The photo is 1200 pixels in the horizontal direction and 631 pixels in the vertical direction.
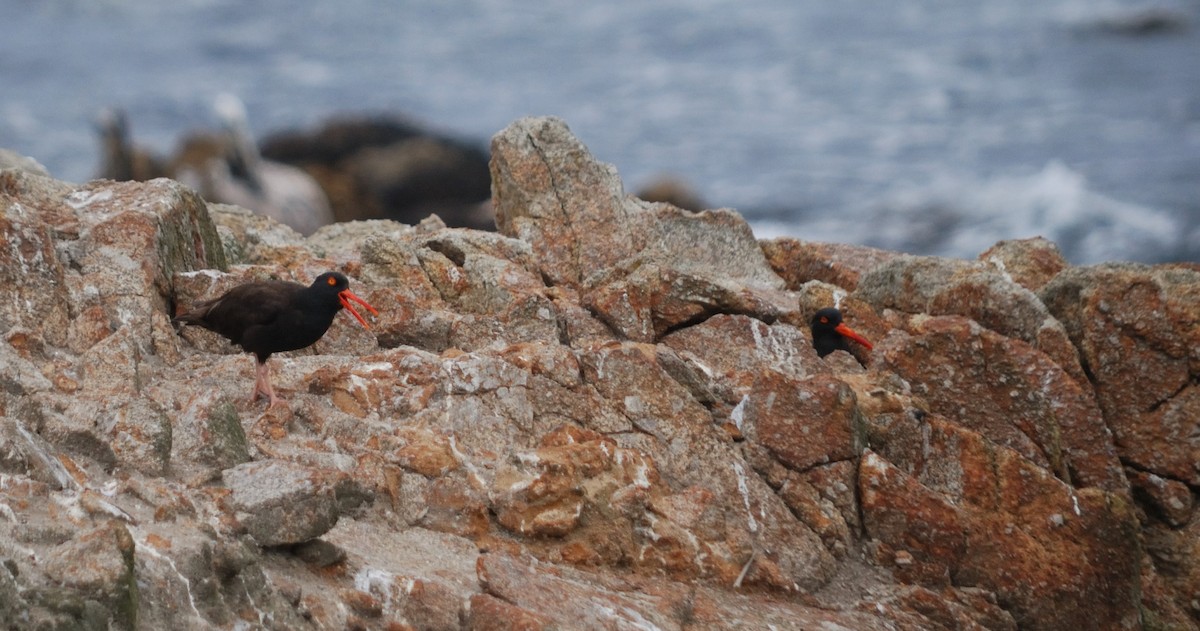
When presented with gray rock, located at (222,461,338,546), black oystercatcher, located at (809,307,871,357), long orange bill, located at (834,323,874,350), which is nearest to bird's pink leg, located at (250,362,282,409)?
gray rock, located at (222,461,338,546)

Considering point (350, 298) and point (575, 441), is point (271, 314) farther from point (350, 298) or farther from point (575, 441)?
point (575, 441)

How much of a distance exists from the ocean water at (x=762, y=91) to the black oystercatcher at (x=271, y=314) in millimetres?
29272

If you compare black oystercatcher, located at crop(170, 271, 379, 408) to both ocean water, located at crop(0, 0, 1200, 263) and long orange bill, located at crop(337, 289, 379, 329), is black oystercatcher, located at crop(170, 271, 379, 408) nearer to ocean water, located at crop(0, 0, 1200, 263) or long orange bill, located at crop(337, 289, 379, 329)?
long orange bill, located at crop(337, 289, 379, 329)

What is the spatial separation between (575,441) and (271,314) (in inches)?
117

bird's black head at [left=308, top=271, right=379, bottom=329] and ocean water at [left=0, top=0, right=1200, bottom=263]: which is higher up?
bird's black head at [left=308, top=271, right=379, bottom=329]

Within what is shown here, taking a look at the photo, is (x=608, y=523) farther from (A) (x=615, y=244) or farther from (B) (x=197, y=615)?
(A) (x=615, y=244)

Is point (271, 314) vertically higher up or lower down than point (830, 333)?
higher up

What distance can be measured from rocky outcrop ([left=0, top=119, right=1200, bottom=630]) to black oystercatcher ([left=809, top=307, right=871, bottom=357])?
0.65ft

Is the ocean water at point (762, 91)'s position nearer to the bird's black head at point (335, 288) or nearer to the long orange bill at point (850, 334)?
the long orange bill at point (850, 334)

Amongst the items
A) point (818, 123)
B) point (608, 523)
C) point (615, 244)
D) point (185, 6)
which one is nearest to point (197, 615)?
point (608, 523)

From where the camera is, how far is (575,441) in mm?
→ 11297

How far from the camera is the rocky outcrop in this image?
30.1 feet

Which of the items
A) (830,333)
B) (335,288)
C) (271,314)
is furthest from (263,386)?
(830,333)

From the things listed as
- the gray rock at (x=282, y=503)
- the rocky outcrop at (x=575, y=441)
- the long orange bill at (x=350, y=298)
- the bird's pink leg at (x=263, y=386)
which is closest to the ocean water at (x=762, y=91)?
the rocky outcrop at (x=575, y=441)
